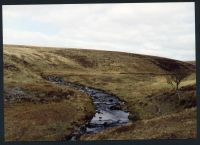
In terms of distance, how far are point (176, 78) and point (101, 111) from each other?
50.7 inches

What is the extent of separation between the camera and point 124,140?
8.58 meters

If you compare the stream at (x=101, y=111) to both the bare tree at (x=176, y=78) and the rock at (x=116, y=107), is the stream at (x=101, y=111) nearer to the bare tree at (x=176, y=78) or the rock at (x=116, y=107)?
the rock at (x=116, y=107)

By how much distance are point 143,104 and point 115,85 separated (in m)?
0.52

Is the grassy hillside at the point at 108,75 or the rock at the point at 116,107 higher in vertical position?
the grassy hillside at the point at 108,75

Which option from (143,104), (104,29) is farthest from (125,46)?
(143,104)

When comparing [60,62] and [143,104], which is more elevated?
[60,62]

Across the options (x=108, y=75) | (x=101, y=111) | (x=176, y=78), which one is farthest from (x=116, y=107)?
(x=176, y=78)

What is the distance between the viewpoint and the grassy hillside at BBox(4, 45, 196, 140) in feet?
28.0

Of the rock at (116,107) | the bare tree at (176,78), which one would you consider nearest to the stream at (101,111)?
the rock at (116,107)

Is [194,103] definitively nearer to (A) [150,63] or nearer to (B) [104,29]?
(A) [150,63]

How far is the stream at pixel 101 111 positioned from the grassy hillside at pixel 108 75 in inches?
3.1

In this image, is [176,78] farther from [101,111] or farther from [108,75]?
[101,111]

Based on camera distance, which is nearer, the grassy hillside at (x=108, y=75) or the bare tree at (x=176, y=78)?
the grassy hillside at (x=108, y=75)

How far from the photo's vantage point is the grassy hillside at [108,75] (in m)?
8.55
